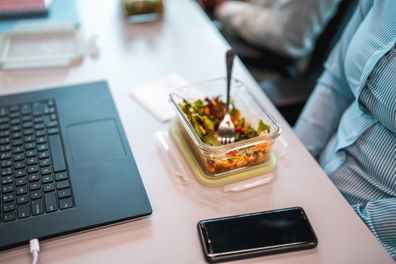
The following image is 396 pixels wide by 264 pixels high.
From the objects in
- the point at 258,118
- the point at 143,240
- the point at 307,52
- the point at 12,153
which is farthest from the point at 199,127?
the point at 307,52

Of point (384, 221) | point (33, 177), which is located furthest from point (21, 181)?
point (384, 221)

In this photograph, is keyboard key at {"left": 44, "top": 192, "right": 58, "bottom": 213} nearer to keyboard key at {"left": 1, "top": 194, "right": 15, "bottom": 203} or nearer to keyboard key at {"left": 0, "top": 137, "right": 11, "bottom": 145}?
keyboard key at {"left": 1, "top": 194, "right": 15, "bottom": 203}

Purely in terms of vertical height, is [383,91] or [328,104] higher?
[383,91]

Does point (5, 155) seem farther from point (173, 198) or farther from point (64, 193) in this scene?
point (173, 198)

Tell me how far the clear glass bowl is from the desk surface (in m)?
0.04

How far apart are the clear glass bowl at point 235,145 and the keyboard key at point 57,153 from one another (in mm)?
220

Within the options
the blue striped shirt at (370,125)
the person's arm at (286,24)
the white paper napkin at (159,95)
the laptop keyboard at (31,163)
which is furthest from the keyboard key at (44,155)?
the person's arm at (286,24)

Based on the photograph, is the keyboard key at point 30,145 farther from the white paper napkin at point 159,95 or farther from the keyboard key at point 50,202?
the white paper napkin at point 159,95

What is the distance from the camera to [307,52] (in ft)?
4.55

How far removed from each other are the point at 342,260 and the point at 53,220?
433 mm

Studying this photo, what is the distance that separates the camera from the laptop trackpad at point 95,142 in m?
0.69

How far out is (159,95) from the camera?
0.86 metres

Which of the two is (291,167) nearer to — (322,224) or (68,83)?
(322,224)

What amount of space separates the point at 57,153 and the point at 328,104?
2.10 ft
